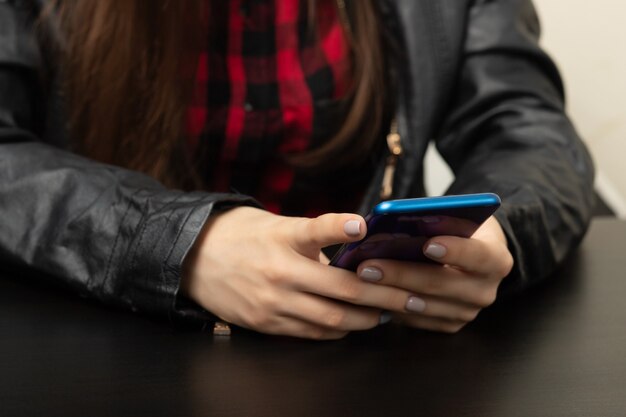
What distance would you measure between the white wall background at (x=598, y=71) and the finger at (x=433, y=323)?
35.1 inches

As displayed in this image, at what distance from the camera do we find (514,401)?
56 centimetres

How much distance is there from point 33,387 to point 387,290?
26cm

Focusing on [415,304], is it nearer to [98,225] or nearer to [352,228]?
[352,228]

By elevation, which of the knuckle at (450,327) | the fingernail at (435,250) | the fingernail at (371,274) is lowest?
the knuckle at (450,327)

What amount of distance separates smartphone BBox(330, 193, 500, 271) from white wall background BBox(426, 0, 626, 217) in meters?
0.93

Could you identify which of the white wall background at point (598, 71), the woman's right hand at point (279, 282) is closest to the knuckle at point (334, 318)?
the woman's right hand at point (279, 282)

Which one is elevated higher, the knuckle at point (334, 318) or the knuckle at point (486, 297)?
the knuckle at point (334, 318)

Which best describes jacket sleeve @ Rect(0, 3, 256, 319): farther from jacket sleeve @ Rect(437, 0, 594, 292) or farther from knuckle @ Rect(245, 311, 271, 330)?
jacket sleeve @ Rect(437, 0, 594, 292)

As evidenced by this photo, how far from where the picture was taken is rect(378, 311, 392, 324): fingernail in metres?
0.69

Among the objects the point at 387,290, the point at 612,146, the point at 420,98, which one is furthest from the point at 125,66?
the point at 612,146

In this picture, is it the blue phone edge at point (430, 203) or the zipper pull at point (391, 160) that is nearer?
the blue phone edge at point (430, 203)

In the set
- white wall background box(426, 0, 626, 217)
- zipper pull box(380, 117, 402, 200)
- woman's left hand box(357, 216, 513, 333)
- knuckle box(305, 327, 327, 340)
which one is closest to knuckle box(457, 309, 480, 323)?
woman's left hand box(357, 216, 513, 333)

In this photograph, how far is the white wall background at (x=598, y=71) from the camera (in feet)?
4.76

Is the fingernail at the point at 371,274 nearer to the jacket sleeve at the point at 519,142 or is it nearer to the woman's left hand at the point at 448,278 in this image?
the woman's left hand at the point at 448,278
